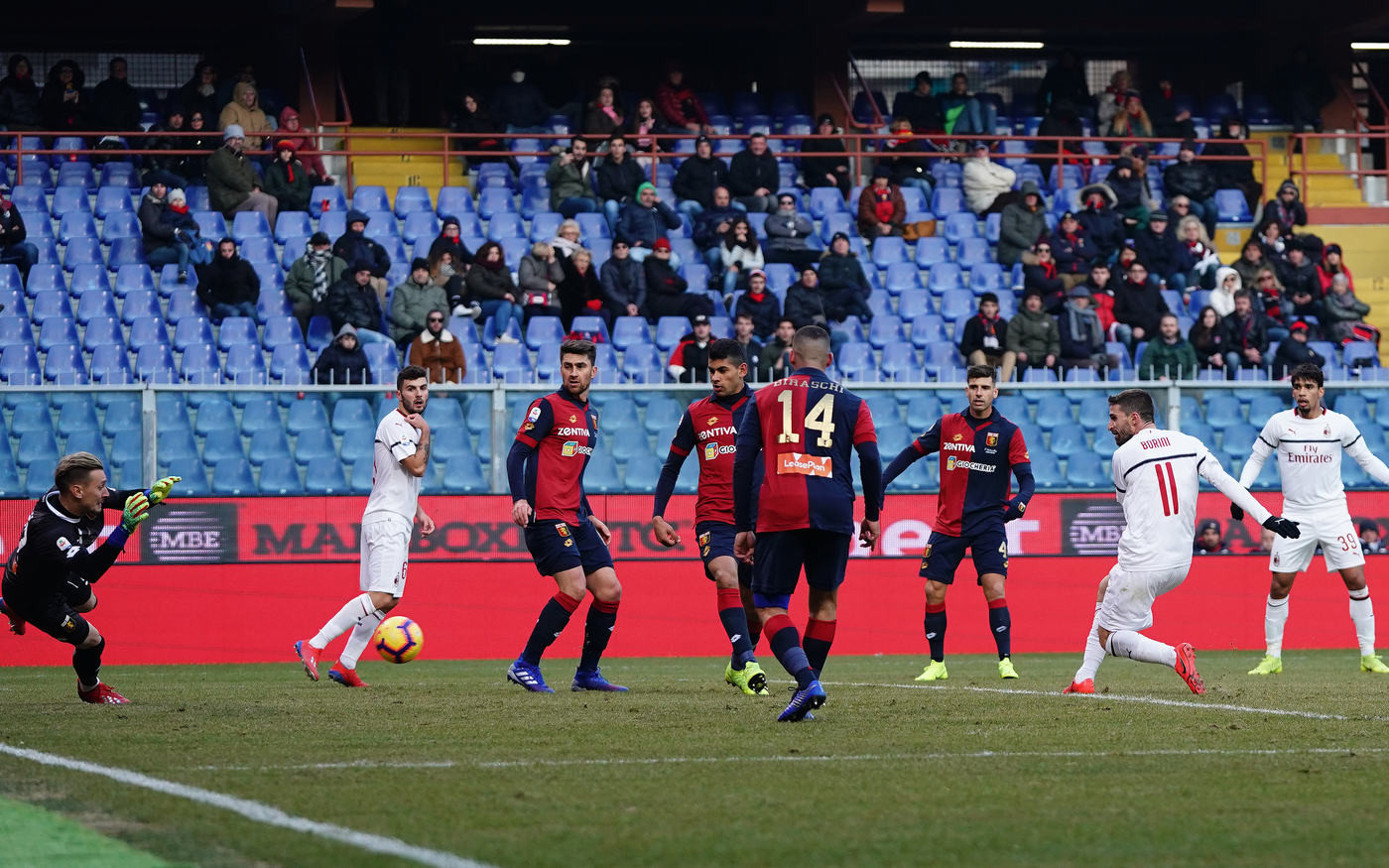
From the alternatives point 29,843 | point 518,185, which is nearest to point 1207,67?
point 518,185

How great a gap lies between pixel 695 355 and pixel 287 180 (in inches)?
260

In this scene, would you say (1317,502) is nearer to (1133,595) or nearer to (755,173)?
Result: (1133,595)

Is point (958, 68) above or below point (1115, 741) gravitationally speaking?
above

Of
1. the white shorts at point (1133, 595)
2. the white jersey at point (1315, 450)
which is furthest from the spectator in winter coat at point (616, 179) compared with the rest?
the white shorts at point (1133, 595)

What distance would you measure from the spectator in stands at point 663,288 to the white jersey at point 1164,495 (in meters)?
10.5

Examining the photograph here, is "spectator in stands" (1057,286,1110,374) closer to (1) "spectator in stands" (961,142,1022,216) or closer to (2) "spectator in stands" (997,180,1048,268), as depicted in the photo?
(2) "spectator in stands" (997,180,1048,268)

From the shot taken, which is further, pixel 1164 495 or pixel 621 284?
pixel 621 284

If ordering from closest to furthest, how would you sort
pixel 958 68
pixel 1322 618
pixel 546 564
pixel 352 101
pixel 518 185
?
pixel 546 564
pixel 1322 618
pixel 518 185
pixel 352 101
pixel 958 68

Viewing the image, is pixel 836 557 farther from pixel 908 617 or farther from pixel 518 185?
pixel 518 185

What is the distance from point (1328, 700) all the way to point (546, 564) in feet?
15.0

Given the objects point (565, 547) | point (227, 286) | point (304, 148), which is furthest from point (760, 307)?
point (565, 547)

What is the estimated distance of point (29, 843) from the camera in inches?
215

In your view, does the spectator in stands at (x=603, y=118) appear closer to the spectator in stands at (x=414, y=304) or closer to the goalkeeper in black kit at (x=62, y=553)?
the spectator in stands at (x=414, y=304)

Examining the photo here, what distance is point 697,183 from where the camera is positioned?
2342 cm
